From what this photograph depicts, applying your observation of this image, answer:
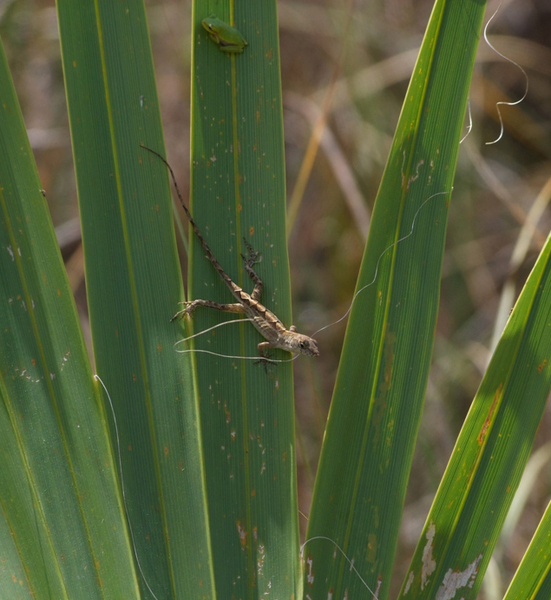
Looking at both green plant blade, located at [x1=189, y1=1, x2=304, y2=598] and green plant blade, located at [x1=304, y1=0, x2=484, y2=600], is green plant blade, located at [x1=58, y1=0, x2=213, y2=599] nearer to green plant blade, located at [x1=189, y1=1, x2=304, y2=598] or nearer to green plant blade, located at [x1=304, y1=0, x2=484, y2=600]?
green plant blade, located at [x1=189, y1=1, x2=304, y2=598]

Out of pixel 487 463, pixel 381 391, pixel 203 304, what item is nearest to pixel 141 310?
pixel 203 304

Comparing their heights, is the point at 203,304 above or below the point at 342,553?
above

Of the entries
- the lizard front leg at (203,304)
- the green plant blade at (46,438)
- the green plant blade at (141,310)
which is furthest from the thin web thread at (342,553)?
the lizard front leg at (203,304)

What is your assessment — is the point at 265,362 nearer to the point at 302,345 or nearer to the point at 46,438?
the point at 302,345

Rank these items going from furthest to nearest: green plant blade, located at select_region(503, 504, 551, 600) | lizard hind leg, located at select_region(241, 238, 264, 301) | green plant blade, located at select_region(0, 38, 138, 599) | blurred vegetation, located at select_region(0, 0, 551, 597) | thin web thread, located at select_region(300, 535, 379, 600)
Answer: blurred vegetation, located at select_region(0, 0, 551, 597)
lizard hind leg, located at select_region(241, 238, 264, 301)
thin web thread, located at select_region(300, 535, 379, 600)
green plant blade, located at select_region(503, 504, 551, 600)
green plant blade, located at select_region(0, 38, 138, 599)

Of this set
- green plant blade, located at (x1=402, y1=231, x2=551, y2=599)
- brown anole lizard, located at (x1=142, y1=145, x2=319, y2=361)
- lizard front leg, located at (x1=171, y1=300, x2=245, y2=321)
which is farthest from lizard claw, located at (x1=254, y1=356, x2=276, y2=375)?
green plant blade, located at (x1=402, y1=231, x2=551, y2=599)

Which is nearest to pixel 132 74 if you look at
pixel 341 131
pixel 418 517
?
pixel 341 131
